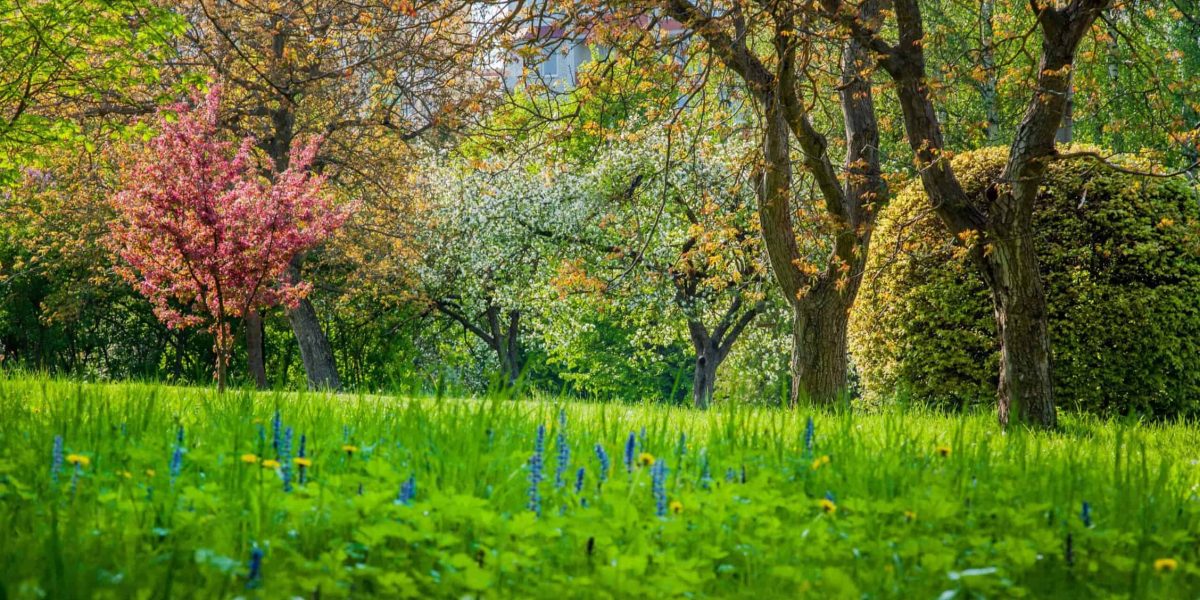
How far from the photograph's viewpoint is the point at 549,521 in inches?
117

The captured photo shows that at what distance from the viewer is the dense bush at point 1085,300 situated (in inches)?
→ 382

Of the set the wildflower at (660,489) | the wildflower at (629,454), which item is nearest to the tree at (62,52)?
the wildflower at (629,454)

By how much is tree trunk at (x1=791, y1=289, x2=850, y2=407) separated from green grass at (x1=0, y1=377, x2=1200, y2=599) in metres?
5.00

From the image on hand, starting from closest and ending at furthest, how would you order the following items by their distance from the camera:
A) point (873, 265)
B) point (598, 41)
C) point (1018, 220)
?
1. point (598, 41)
2. point (1018, 220)
3. point (873, 265)

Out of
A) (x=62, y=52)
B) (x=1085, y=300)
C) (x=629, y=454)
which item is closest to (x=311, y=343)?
(x=62, y=52)

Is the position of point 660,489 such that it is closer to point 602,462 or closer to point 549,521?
point 549,521

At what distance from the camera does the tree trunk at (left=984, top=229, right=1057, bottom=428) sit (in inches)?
301

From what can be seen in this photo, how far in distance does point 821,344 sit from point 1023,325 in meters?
2.34

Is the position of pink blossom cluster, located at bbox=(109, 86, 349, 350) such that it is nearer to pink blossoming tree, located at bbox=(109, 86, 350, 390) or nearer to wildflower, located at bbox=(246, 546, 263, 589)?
pink blossoming tree, located at bbox=(109, 86, 350, 390)

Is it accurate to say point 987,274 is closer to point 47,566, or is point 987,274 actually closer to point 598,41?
point 598,41

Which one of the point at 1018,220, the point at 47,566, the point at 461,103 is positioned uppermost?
the point at 461,103

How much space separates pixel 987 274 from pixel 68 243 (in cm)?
1691

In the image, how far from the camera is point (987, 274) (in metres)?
7.87

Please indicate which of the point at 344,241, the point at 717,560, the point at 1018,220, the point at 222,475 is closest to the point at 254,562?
the point at 222,475
